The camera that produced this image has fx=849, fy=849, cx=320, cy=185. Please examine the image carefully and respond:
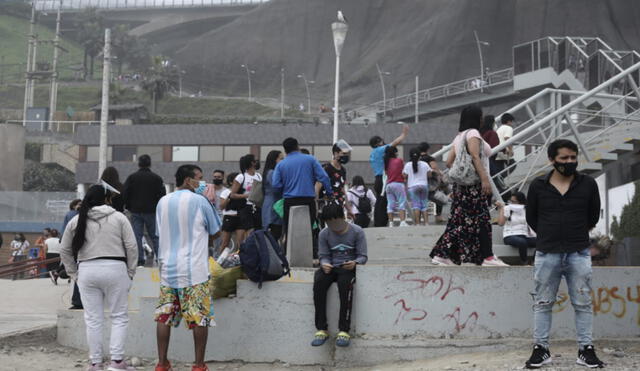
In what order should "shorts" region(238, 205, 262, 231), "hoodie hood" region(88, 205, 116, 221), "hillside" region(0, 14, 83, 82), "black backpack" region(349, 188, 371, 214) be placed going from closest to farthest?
1. "hoodie hood" region(88, 205, 116, 221)
2. "shorts" region(238, 205, 262, 231)
3. "black backpack" region(349, 188, 371, 214)
4. "hillside" region(0, 14, 83, 82)

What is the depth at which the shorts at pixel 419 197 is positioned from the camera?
12539 mm

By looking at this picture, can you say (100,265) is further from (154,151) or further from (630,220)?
(154,151)

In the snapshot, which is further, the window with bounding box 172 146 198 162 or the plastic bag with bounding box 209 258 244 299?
the window with bounding box 172 146 198 162

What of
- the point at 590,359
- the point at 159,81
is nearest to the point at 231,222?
the point at 590,359

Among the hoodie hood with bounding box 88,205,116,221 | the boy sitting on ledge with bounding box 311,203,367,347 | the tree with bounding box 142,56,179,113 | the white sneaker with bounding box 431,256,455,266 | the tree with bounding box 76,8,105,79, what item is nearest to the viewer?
the hoodie hood with bounding box 88,205,116,221

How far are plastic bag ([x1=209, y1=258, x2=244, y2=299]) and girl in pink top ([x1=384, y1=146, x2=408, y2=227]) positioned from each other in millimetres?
4683

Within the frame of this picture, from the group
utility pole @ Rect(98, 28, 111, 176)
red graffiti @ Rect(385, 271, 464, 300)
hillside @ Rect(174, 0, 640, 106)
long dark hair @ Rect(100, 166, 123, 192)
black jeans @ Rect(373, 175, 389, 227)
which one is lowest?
red graffiti @ Rect(385, 271, 464, 300)

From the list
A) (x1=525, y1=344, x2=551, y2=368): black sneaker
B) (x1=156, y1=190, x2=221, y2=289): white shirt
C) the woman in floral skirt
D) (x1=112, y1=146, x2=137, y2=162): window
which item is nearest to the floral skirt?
the woman in floral skirt

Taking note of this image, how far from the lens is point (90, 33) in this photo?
15012cm

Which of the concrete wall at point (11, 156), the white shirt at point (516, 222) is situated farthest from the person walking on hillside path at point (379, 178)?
the concrete wall at point (11, 156)

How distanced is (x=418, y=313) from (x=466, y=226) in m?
0.93

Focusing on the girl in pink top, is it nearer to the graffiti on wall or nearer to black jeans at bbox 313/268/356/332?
black jeans at bbox 313/268/356/332

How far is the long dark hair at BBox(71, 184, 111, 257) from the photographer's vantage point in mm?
7141

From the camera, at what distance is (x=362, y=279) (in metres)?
7.88
